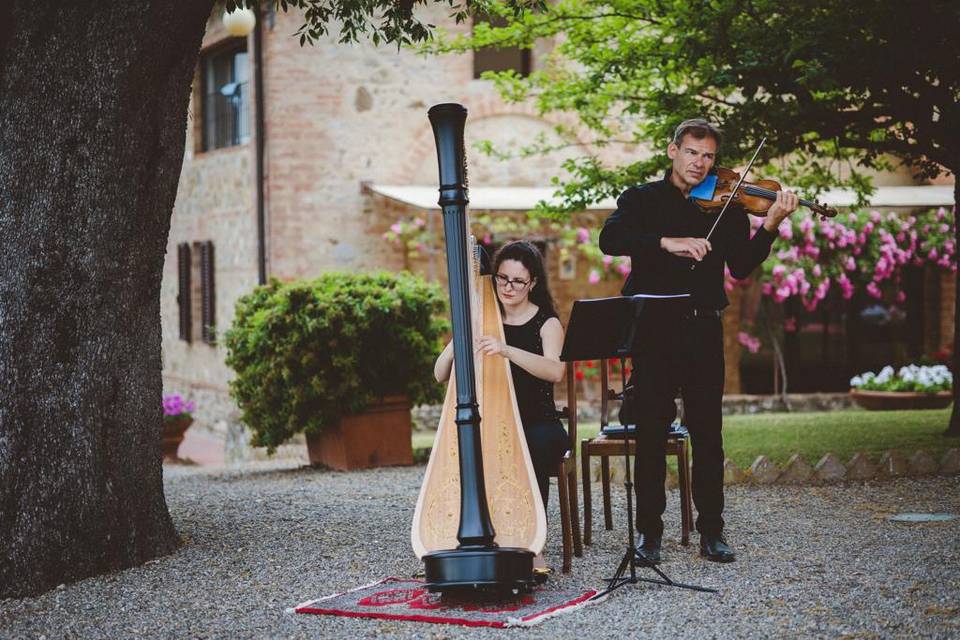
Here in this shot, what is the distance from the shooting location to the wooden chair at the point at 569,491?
529 centimetres

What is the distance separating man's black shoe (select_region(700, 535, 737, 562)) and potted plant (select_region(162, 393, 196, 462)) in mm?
9024

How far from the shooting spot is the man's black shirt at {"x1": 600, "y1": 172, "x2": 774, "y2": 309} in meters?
5.36

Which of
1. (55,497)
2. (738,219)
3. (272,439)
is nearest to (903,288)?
(272,439)

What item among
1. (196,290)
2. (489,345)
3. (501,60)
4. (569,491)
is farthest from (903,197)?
(489,345)

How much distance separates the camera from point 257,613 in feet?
15.4

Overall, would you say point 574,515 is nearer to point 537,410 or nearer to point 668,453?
point 668,453

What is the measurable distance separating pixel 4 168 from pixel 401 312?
457 cm

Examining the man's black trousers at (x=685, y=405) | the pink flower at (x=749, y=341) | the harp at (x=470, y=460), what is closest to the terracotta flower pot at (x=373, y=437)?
the man's black trousers at (x=685, y=405)

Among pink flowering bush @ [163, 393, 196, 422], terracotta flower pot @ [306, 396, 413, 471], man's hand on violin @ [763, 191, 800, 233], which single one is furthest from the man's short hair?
pink flowering bush @ [163, 393, 196, 422]

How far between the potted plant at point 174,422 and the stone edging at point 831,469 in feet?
22.4

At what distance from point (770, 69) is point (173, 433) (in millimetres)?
8564

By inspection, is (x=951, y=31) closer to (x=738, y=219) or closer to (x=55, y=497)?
(x=738, y=219)

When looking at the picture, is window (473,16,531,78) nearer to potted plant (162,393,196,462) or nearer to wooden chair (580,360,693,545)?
potted plant (162,393,196,462)

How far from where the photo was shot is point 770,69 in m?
7.90
